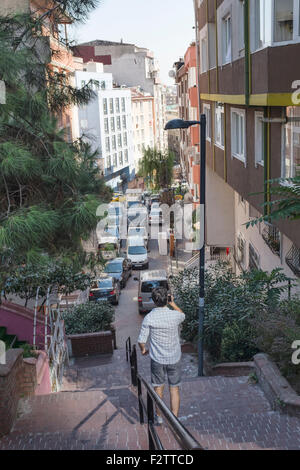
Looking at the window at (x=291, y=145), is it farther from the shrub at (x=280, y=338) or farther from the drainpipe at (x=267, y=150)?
the shrub at (x=280, y=338)

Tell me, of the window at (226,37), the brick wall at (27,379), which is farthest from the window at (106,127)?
the brick wall at (27,379)

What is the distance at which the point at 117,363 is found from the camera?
12.3 metres

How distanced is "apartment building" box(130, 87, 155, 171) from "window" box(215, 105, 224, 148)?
A: 49.8m

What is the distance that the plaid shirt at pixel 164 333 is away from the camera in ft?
17.7

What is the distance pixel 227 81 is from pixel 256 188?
360cm

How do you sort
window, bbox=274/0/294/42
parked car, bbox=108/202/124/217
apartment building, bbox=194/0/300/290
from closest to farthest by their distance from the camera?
window, bbox=274/0/294/42 < apartment building, bbox=194/0/300/290 < parked car, bbox=108/202/124/217

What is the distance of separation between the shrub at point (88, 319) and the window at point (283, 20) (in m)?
8.78

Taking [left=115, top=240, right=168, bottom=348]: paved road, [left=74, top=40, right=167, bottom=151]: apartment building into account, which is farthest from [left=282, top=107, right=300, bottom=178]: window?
[left=74, top=40, right=167, bottom=151]: apartment building

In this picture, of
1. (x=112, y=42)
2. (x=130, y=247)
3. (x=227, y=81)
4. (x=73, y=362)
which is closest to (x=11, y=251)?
(x=73, y=362)

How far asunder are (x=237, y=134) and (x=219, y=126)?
2832mm

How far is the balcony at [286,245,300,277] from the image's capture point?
33.4ft

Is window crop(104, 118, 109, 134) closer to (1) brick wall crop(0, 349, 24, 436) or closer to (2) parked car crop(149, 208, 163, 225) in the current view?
(2) parked car crop(149, 208, 163, 225)

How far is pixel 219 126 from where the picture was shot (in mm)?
16953

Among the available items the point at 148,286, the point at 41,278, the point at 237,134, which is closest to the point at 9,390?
the point at 41,278
